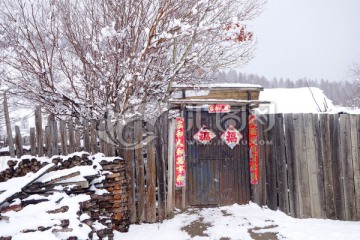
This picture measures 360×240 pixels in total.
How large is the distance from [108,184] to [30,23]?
4028 millimetres

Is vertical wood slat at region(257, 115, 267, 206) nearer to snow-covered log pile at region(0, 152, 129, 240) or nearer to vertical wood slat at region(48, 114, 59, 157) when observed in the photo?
snow-covered log pile at region(0, 152, 129, 240)

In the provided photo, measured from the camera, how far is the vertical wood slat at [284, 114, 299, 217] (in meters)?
6.42

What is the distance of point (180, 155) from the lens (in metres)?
7.28

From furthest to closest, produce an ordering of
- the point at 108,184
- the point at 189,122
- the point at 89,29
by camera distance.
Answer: the point at 189,122, the point at 89,29, the point at 108,184

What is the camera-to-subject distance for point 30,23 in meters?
6.41

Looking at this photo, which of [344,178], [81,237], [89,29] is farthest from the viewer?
[89,29]

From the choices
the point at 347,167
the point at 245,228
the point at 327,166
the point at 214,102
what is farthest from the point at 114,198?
the point at 347,167

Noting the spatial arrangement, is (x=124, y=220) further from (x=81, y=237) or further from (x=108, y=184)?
(x=81, y=237)

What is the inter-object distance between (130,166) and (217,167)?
2.73 metres

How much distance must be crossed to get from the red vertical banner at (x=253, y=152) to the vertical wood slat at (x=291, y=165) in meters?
0.98

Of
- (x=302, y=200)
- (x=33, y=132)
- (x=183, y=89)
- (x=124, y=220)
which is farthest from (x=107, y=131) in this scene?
(x=302, y=200)

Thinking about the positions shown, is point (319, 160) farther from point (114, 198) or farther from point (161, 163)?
point (114, 198)

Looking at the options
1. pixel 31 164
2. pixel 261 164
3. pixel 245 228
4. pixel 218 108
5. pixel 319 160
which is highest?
pixel 218 108

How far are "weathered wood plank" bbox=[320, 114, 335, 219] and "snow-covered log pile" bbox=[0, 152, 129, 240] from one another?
4.30 metres
